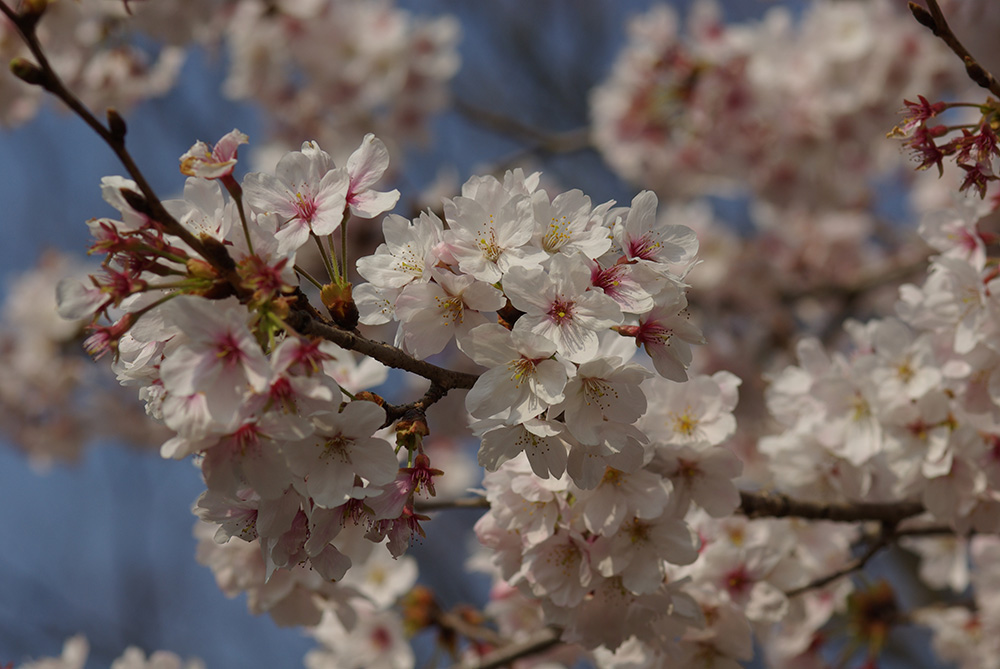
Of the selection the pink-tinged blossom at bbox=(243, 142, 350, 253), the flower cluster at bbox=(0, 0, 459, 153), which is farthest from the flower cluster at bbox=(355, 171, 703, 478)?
the flower cluster at bbox=(0, 0, 459, 153)

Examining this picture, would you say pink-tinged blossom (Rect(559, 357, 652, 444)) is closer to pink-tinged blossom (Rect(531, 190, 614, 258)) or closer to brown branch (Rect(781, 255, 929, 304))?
pink-tinged blossom (Rect(531, 190, 614, 258))

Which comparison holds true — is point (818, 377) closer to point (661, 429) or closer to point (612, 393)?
point (661, 429)

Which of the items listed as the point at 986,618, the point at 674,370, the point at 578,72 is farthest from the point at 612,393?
the point at 578,72

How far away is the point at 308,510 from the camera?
4.73ft

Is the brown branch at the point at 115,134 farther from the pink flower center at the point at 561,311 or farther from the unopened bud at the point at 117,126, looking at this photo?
the pink flower center at the point at 561,311

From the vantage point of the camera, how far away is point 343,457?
4.60ft

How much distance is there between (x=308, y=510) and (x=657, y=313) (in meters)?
0.72

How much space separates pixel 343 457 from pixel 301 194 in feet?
1.62

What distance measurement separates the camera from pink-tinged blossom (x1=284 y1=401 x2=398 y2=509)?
1359 mm

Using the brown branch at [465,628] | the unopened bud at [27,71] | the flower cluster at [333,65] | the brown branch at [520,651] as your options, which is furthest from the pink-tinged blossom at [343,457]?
the flower cluster at [333,65]

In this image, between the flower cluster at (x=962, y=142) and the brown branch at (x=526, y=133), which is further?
the brown branch at (x=526, y=133)

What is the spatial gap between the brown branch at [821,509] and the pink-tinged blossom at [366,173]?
1141mm

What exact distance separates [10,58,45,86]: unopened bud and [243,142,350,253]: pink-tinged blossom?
351 mm

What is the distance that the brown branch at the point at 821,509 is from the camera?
6.60 feet
